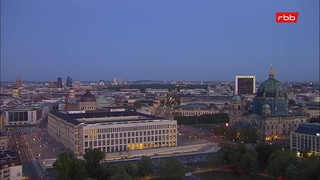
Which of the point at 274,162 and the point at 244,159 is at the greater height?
the point at 274,162

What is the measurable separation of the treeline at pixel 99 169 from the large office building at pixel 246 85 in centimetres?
6737

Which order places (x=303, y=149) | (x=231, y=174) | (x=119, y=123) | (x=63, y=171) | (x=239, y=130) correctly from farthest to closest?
1. (x=239, y=130)
2. (x=119, y=123)
3. (x=303, y=149)
4. (x=231, y=174)
5. (x=63, y=171)

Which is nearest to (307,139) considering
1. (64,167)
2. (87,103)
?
(64,167)

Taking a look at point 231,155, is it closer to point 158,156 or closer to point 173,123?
point 158,156

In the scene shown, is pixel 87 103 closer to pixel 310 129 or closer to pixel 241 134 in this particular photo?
pixel 241 134

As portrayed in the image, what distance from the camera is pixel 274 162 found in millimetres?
19719

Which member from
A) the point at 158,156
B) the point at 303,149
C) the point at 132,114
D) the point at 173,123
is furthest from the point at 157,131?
the point at 303,149

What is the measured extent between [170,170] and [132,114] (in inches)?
628

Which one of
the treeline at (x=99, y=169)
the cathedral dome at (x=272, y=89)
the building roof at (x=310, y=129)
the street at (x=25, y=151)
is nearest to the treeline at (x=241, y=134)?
the building roof at (x=310, y=129)

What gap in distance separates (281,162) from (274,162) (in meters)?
0.37

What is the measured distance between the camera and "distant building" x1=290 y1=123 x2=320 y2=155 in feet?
81.1

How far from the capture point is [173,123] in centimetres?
2969

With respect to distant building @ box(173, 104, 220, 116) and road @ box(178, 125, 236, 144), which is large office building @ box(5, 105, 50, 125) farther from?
distant building @ box(173, 104, 220, 116)

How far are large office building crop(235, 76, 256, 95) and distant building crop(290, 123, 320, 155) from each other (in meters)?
58.3
